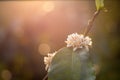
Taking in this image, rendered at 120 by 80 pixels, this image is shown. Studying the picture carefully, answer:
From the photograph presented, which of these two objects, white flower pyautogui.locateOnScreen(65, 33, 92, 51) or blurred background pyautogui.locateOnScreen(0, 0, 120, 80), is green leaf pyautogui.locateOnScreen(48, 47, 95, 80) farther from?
blurred background pyautogui.locateOnScreen(0, 0, 120, 80)

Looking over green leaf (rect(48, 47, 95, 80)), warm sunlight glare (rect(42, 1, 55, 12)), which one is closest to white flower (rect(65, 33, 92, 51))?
green leaf (rect(48, 47, 95, 80))

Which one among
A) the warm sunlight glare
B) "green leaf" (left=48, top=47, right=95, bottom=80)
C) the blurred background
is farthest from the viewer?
the warm sunlight glare

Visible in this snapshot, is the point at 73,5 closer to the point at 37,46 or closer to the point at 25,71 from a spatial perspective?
the point at 37,46

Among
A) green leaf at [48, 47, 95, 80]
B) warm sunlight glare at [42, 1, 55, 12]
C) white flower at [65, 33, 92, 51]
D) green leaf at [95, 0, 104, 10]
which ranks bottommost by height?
warm sunlight glare at [42, 1, 55, 12]

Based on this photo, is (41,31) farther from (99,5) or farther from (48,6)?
(99,5)

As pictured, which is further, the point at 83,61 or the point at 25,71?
the point at 25,71

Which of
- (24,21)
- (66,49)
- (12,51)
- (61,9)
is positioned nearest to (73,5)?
(61,9)
